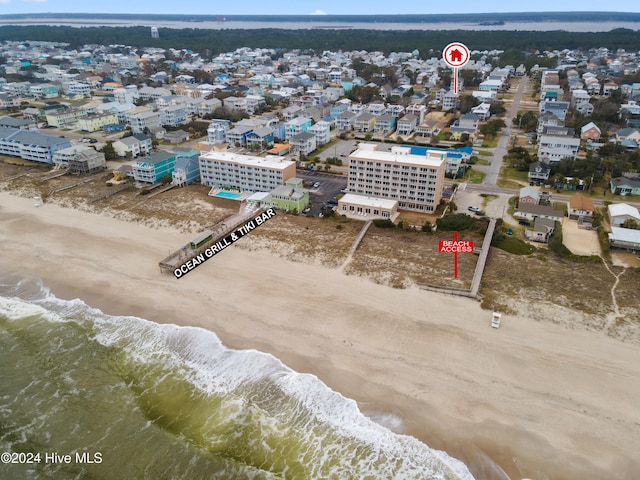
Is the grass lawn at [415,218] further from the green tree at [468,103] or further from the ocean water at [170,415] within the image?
the green tree at [468,103]

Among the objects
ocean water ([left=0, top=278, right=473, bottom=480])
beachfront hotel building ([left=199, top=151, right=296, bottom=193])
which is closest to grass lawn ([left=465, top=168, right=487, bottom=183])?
beachfront hotel building ([left=199, top=151, right=296, bottom=193])

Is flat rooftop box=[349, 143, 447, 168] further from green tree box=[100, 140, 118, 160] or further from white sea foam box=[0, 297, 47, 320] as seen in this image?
green tree box=[100, 140, 118, 160]

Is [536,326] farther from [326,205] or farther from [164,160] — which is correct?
[164,160]

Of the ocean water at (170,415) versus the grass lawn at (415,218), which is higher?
the grass lawn at (415,218)

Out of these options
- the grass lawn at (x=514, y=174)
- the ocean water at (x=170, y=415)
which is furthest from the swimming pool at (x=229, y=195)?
the grass lawn at (x=514, y=174)

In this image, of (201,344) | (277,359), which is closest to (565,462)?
(277,359)

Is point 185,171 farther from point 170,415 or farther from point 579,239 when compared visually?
point 579,239
